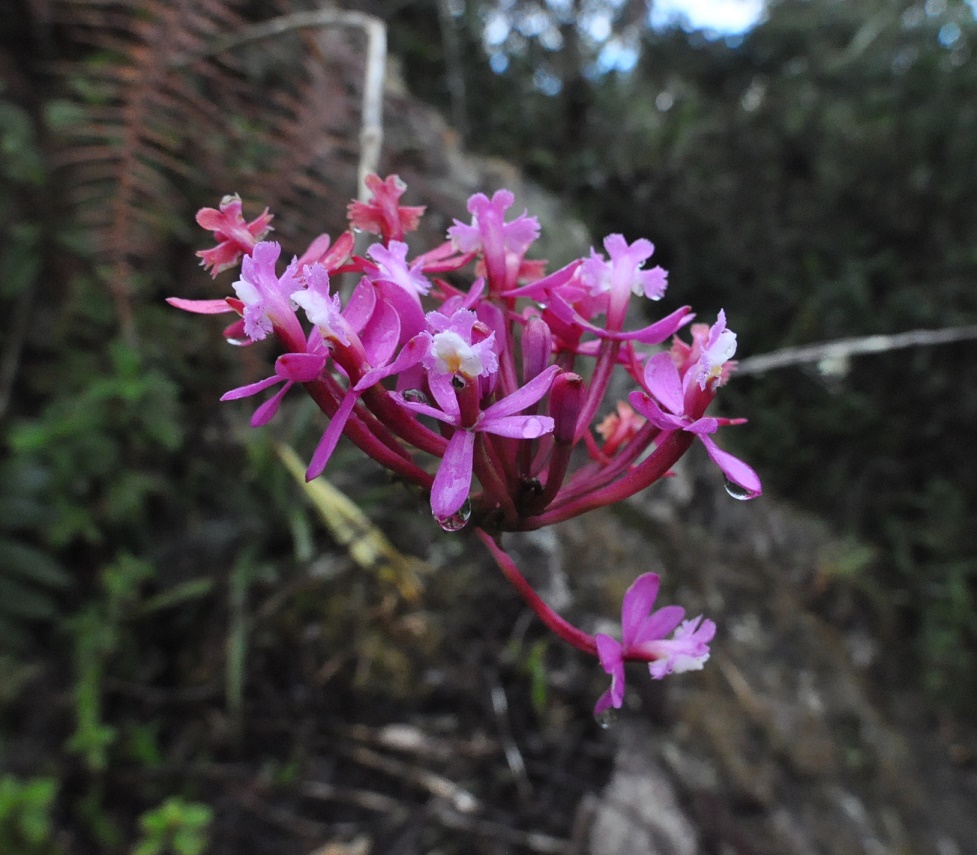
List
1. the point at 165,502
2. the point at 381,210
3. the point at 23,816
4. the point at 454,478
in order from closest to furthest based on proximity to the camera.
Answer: the point at 454,478, the point at 381,210, the point at 23,816, the point at 165,502

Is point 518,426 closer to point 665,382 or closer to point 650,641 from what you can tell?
point 665,382

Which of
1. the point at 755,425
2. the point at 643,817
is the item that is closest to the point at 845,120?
the point at 755,425

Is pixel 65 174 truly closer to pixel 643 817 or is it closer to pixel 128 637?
pixel 128 637

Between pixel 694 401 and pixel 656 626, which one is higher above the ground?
pixel 694 401

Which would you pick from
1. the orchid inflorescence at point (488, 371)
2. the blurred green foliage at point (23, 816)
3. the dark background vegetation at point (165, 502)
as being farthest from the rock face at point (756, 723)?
the orchid inflorescence at point (488, 371)

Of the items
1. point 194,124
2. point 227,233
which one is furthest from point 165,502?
point 227,233

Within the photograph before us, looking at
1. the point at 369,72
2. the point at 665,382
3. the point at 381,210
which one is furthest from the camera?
the point at 369,72
